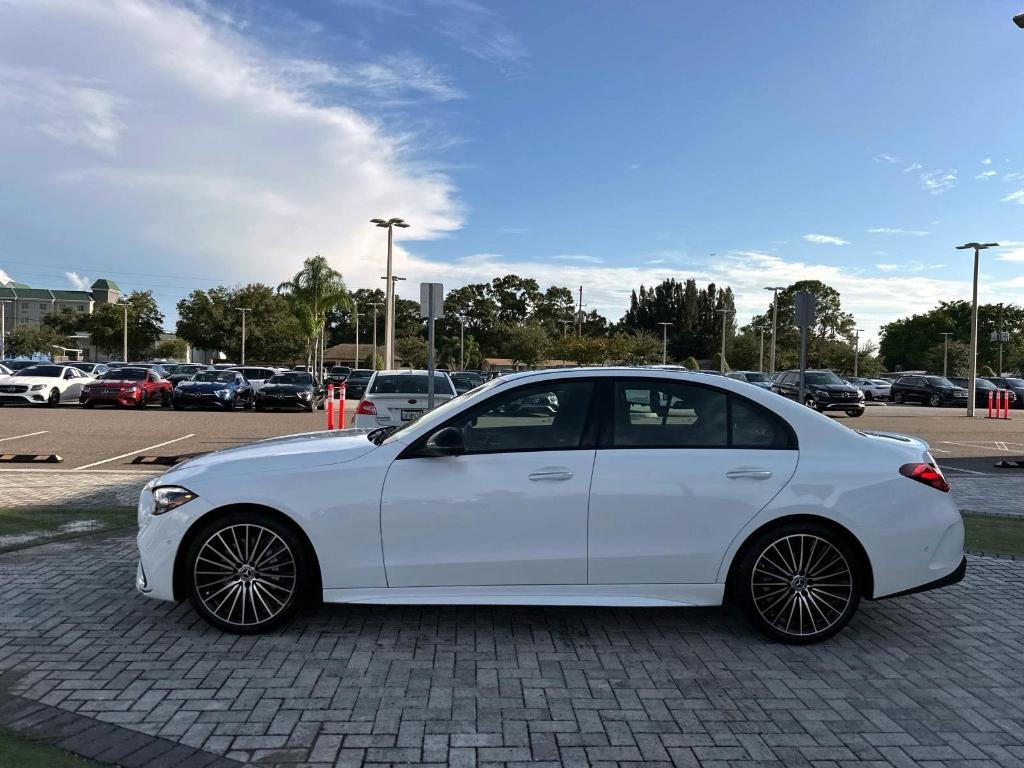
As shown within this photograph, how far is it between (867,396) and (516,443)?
44.2 meters

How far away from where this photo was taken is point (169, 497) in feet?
14.6

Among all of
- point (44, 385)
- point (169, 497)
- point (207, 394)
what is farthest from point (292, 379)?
point (169, 497)

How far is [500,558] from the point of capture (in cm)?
433

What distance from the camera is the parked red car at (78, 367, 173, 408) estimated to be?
2544 centimetres

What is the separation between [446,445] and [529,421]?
A: 0.52 meters

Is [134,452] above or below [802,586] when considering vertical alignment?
below

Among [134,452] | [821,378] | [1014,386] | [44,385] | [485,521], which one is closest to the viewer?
[485,521]

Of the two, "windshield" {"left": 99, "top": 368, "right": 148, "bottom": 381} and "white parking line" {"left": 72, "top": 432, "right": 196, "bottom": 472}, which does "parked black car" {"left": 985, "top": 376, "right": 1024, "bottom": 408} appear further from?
"windshield" {"left": 99, "top": 368, "right": 148, "bottom": 381}

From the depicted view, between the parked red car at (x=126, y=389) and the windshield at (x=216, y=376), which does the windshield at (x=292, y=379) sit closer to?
the windshield at (x=216, y=376)

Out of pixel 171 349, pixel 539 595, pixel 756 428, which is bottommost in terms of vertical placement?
pixel 539 595

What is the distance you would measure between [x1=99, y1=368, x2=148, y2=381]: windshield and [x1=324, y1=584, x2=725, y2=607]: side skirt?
83.6 ft

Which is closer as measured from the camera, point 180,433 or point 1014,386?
point 180,433

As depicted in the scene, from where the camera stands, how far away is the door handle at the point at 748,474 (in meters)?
4.37

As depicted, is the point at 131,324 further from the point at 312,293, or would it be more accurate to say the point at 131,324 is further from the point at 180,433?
the point at 180,433
